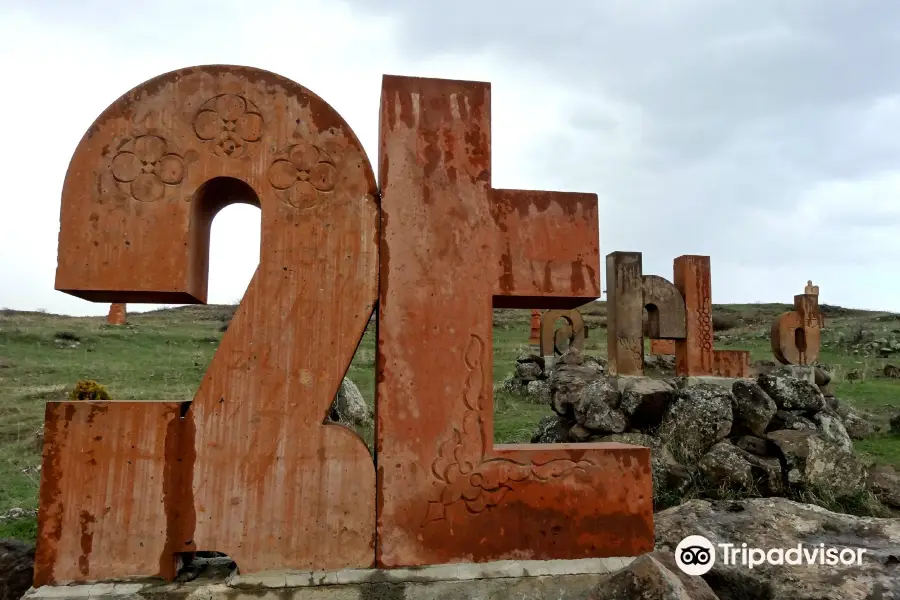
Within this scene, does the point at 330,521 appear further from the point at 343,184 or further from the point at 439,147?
the point at 439,147

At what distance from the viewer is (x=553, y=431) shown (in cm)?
773

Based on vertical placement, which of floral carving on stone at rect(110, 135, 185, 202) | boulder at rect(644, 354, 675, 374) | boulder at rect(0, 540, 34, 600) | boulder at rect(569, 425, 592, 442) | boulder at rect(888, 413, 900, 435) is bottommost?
boulder at rect(0, 540, 34, 600)

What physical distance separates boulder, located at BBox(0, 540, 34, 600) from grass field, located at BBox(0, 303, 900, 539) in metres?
2.40

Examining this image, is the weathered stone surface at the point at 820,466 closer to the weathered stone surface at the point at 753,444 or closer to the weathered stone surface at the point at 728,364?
the weathered stone surface at the point at 753,444

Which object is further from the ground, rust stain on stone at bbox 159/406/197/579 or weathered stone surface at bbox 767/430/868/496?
rust stain on stone at bbox 159/406/197/579

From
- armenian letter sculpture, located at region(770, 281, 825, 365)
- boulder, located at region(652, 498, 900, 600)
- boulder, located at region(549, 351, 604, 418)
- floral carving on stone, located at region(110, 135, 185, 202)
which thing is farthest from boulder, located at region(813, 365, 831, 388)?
floral carving on stone, located at region(110, 135, 185, 202)

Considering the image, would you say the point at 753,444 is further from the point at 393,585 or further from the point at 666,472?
the point at 393,585

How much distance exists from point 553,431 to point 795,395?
2.93 meters

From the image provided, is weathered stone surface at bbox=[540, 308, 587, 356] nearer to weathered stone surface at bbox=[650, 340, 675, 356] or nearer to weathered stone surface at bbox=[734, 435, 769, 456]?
weathered stone surface at bbox=[650, 340, 675, 356]

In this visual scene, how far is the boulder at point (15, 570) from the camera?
308 cm

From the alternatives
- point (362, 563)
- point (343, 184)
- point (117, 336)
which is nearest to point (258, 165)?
point (343, 184)

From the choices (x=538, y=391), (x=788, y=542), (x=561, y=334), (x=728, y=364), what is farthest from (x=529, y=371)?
(x=788, y=542)

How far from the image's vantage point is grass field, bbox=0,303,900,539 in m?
8.55

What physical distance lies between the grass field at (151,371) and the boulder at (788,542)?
506 cm
